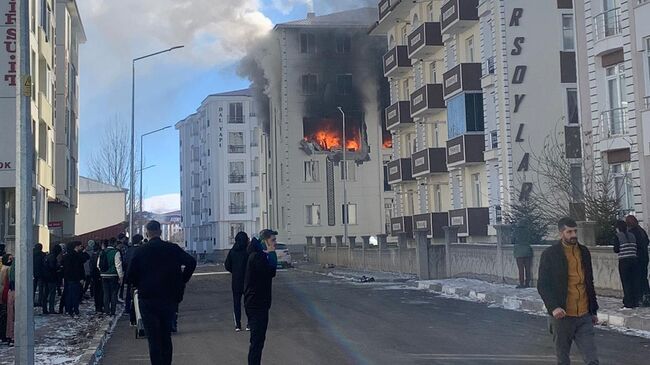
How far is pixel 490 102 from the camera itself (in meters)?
39.1

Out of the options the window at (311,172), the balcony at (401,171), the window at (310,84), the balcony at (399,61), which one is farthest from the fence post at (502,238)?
the window at (310,84)

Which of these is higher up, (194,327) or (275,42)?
(275,42)

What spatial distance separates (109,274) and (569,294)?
42.3ft

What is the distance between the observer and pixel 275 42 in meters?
71.0

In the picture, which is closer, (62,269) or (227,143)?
(62,269)

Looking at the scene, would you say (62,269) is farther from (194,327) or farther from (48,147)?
(48,147)

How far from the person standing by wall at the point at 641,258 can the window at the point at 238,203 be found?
79.6m

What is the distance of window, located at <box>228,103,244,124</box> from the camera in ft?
323

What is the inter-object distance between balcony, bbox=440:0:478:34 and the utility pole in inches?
1271

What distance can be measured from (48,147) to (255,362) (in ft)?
96.9

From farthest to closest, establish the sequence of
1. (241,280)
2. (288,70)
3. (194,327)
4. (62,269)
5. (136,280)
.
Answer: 1. (288,70)
2. (62,269)
3. (194,327)
4. (241,280)
5. (136,280)

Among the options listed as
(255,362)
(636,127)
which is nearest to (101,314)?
(255,362)

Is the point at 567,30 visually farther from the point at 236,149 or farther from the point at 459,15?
the point at 236,149

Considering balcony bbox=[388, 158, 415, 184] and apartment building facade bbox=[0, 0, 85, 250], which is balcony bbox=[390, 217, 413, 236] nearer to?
balcony bbox=[388, 158, 415, 184]
